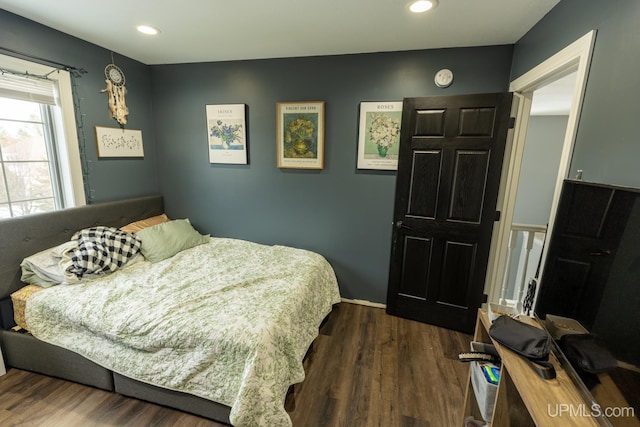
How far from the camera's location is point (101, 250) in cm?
215

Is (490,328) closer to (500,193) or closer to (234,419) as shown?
(234,419)

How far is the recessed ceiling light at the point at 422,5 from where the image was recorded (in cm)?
167

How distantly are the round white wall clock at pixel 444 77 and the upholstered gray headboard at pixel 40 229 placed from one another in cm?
321

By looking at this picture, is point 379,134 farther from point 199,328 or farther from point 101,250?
point 101,250

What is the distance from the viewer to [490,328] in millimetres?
1216

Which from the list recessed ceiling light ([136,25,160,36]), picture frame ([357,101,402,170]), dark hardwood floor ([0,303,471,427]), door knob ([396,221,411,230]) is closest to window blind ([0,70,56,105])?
recessed ceiling light ([136,25,160,36])

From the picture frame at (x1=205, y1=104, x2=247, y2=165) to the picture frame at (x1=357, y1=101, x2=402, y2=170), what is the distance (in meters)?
1.26

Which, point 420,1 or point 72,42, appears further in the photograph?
point 72,42

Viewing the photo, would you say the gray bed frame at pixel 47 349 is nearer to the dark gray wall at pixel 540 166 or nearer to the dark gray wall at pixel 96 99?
the dark gray wall at pixel 96 99

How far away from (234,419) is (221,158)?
2.43 meters

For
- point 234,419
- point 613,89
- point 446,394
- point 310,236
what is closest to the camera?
point 613,89

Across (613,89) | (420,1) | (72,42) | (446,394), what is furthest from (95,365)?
(613,89)

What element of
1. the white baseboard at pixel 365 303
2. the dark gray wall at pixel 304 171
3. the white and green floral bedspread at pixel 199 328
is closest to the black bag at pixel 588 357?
the white and green floral bedspread at pixel 199 328

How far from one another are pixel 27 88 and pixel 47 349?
6.19 feet
